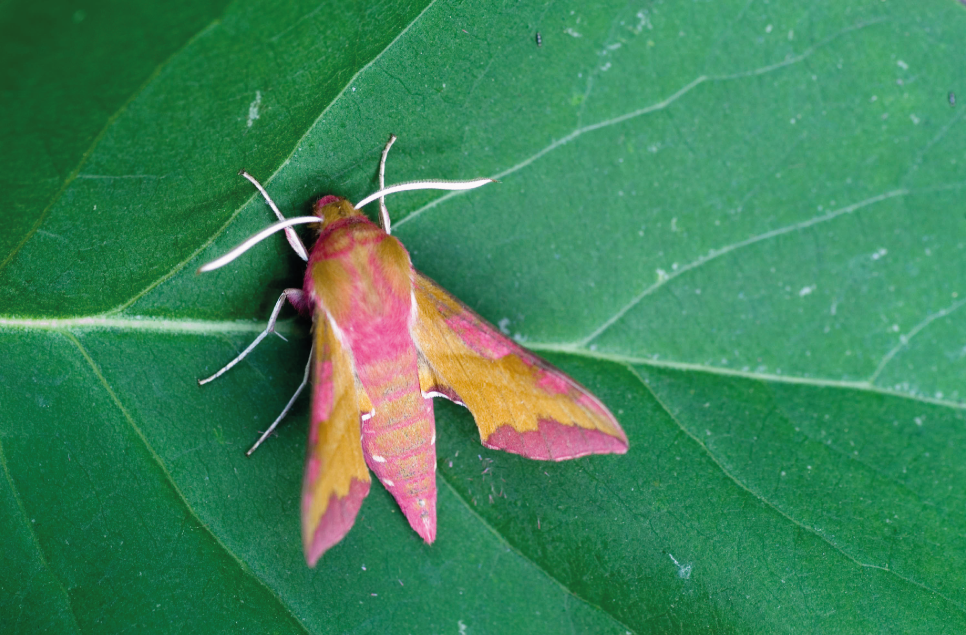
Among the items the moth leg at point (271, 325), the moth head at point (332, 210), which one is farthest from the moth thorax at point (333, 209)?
the moth leg at point (271, 325)

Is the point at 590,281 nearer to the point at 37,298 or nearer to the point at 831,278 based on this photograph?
the point at 831,278

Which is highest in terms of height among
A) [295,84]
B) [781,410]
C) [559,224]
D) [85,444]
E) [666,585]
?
[295,84]

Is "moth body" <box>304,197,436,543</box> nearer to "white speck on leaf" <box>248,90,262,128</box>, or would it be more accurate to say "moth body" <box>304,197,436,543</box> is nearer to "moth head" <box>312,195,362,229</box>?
"moth head" <box>312,195,362,229</box>

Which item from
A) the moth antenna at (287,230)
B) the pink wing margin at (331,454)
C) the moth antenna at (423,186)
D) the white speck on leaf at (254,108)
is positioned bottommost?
the pink wing margin at (331,454)

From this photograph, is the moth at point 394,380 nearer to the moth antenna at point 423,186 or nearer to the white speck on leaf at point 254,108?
the moth antenna at point 423,186

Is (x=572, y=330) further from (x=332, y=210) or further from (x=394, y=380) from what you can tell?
(x=332, y=210)

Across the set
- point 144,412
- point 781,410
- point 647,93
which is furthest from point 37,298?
point 781,410
